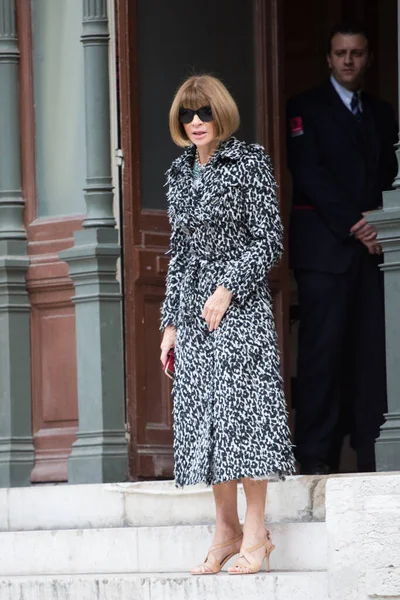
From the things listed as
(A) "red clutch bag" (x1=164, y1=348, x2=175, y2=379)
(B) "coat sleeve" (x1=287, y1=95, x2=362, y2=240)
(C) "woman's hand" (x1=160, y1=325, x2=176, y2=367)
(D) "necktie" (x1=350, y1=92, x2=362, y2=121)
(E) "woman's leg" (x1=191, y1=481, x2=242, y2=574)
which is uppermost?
(D) "necktie" (x1=350, y1=92, x2=362, y2=121)

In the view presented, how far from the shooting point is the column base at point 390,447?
7258 mm

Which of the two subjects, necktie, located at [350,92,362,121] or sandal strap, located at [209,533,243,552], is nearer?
sandal strap, located at [209,533,243,552]

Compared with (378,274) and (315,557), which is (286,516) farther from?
(378,274)

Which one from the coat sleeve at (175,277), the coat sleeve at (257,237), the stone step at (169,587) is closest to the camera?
the stone step at (169,587)

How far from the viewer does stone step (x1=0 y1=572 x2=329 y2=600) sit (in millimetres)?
6453

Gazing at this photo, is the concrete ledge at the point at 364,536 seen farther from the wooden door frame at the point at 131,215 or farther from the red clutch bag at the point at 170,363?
the wooden door frame at the point at 131,215

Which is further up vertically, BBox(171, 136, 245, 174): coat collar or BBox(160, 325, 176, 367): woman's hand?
BBox(171, 136, 245, 174): coat collar

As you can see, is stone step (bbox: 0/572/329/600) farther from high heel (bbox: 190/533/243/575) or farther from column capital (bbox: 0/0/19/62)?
column capital (bbox: 0/0/19/62)

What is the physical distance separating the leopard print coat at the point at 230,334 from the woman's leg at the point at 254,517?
0.08 metres

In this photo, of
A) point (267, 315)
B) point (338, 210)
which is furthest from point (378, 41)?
point (267, 315)

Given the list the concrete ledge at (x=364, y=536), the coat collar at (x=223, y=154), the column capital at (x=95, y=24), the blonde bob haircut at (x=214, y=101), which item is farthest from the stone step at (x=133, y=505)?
the column capital at (x=95, y=24)

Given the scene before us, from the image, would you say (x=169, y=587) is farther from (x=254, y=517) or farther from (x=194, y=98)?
(x=194, y=98)

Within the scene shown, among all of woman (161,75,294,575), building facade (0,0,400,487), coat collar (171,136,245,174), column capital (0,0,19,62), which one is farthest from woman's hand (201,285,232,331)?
column capital (0,0,19,62)

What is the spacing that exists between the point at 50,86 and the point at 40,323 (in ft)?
3.84
